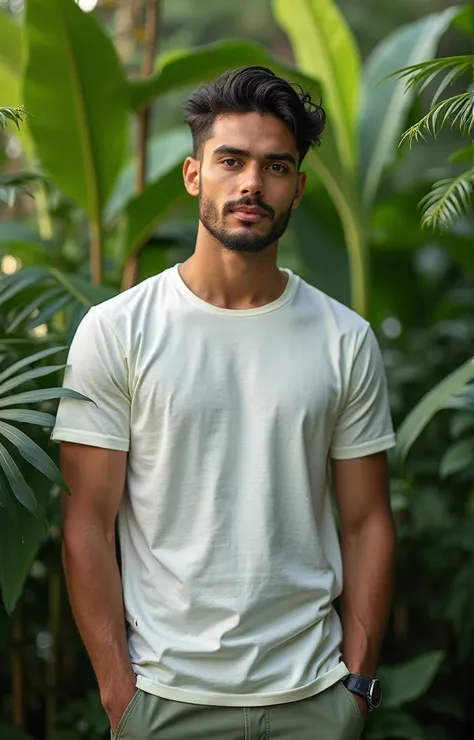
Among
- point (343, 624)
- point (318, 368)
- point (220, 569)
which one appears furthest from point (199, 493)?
point (343, 624)

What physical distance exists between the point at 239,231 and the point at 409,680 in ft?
4.95

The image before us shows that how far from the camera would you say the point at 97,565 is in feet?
5.86

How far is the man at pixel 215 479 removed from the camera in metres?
1.75

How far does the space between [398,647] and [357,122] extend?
5.85 ft

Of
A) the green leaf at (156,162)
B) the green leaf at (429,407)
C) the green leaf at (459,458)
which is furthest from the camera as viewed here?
the green leaf at (156,162)

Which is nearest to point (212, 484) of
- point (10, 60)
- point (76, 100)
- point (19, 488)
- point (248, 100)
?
point (19, 488)

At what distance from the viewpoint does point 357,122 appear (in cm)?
339

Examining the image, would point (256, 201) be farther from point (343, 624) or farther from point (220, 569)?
point (343, 624)

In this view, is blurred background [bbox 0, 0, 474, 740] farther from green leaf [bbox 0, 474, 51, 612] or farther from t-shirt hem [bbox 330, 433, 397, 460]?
t-shirt hem [bbox 330, 433, 397, 460]

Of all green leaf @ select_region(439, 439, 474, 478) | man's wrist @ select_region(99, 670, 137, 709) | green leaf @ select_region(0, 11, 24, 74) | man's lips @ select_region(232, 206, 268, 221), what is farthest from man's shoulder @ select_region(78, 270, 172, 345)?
green leaf @ select_region(0, 11, 24, 74)

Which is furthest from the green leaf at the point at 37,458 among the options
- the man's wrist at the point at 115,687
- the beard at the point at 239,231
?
the beard at the point at 239,231

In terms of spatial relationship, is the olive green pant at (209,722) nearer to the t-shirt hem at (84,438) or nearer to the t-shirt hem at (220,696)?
the t-shirt hem at (220,696)

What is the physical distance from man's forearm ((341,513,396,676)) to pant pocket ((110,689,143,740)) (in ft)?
1.35

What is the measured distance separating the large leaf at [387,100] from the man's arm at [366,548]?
1.52 meters
